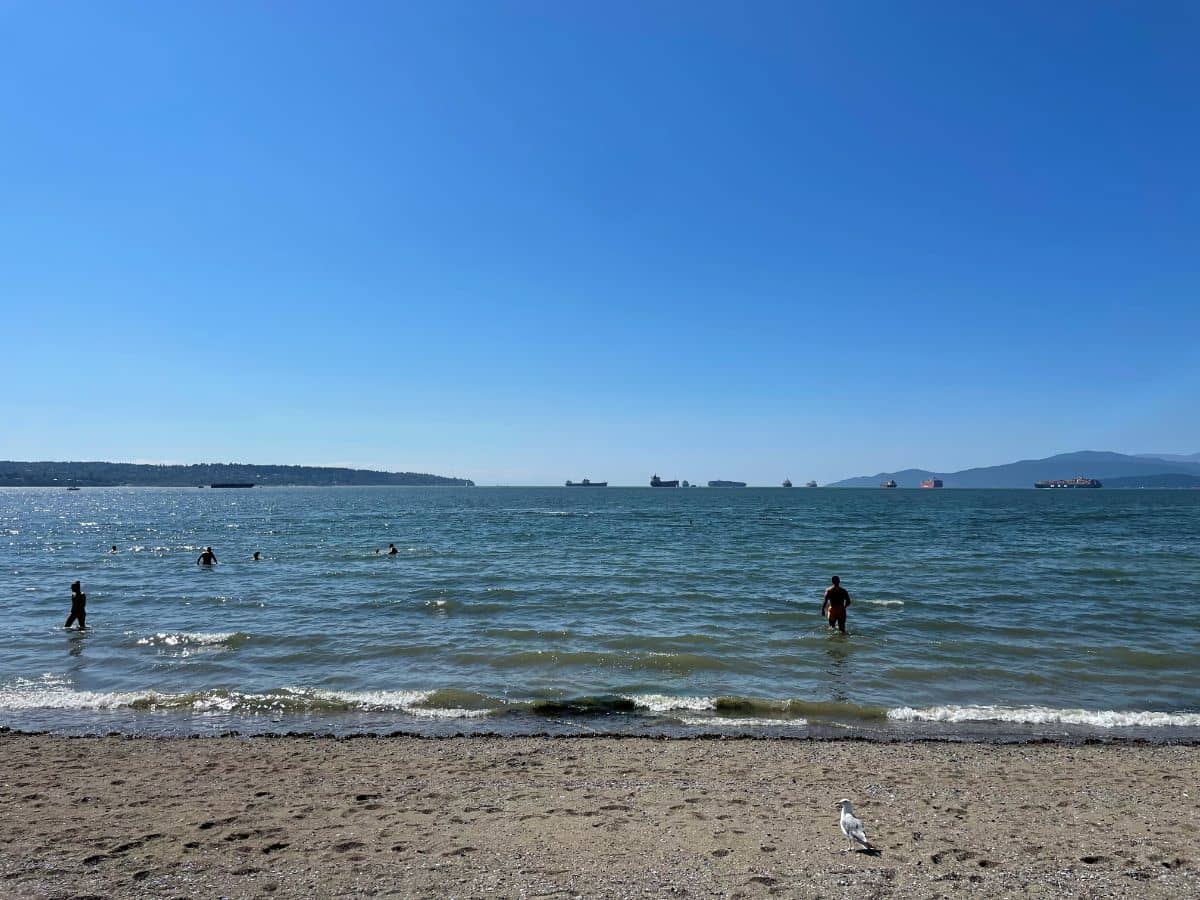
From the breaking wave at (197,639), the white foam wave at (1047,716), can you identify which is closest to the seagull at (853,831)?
the white foam wave at (1047,716)

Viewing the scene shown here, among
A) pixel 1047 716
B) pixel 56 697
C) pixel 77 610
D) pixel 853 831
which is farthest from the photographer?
pixel 77 610

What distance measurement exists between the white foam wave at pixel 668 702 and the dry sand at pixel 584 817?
2.06m

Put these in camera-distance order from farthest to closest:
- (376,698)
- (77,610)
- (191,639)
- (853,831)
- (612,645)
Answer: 1. (77,610)
2. (191,639)
3. (612,645)
4. (376,698)
5. (853,831)

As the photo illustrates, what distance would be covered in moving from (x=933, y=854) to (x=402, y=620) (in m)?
16.9

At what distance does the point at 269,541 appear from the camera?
1983 inches

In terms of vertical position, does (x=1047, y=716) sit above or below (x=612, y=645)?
above

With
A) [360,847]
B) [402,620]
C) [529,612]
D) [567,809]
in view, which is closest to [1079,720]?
[567,809]

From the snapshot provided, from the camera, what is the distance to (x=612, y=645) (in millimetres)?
17609

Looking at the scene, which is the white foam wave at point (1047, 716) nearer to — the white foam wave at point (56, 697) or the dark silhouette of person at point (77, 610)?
the white foam wave at point (56, 697)

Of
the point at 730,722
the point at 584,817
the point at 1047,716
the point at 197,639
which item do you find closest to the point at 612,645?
the point at 730,722

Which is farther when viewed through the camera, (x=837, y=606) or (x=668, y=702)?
(x=837, y=606)

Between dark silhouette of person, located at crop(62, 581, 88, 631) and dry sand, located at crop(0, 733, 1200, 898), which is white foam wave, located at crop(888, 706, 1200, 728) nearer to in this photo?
dry sand, located at crop(0, 733, 1200, 898)

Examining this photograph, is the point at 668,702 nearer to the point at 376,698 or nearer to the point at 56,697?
the point at 376,698

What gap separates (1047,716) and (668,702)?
259 inches
